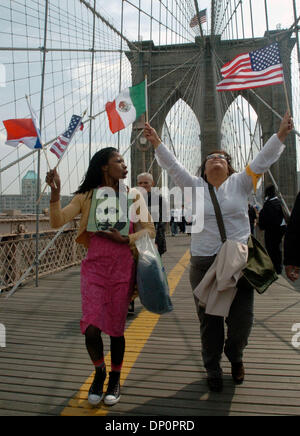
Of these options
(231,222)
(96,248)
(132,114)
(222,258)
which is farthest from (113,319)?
(132,114)

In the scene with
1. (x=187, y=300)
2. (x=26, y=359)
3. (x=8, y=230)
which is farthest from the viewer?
(x=8, y=230)

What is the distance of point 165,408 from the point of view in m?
1.60

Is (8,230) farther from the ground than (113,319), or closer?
farther from the ground

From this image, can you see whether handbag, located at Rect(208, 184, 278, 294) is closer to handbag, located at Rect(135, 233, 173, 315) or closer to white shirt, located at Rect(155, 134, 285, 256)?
white shirt, located at Rect(155, 134, 285, 256)

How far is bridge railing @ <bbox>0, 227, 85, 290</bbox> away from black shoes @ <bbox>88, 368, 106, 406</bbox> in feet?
8.99

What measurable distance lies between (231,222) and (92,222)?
63 cm

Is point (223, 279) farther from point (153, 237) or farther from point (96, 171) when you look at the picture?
point (96, 171)

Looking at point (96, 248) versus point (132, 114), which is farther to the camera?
point (132, 114)

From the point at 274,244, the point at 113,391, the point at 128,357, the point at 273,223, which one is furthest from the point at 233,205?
the point at 274,244

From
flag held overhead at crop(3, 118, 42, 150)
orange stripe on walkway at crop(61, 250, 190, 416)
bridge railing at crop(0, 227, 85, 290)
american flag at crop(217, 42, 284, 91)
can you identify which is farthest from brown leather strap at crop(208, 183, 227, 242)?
bridge railing at crop(0, 227, 85, 290)

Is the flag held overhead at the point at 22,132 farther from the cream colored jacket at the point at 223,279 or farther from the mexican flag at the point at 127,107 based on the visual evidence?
the cream colored jacket at the point at 223,279

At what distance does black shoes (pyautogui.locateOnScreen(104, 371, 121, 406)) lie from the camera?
5.29 ft

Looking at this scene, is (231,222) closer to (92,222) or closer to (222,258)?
(222,258)

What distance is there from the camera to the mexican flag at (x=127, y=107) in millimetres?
3984
